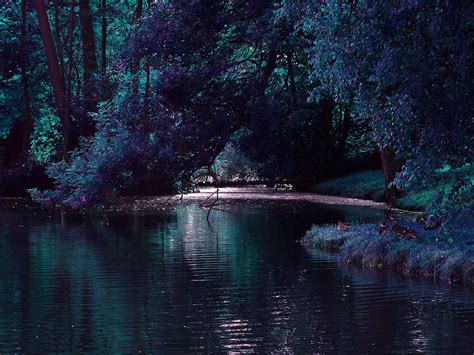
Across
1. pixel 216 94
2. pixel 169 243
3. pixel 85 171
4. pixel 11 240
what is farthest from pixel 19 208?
pixel 169 243

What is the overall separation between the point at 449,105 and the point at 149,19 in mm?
17123

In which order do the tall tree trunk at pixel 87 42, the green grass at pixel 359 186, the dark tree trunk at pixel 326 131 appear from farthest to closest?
the tall tree trunk at pixel 87 42 < the dark tree trunk at pixel 326 131 < the green grass at pixel 359 186

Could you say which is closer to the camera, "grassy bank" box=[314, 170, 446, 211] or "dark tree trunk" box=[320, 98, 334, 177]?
"grassy bank" box=[314, 170, 446, 211]

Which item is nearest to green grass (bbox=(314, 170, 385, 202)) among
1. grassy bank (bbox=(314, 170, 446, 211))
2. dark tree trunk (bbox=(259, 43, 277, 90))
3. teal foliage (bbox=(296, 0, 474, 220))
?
grassy bank (bbox=(314, 170, 446, 211))

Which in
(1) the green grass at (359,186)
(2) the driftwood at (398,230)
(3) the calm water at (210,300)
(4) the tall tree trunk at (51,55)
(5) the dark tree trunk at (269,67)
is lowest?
(3) the calm water at (210,300)

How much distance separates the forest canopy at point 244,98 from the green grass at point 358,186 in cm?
74

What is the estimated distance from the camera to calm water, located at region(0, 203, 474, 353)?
11.0 meters

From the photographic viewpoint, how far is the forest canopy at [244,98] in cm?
1413

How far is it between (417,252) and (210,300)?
13.4 ft

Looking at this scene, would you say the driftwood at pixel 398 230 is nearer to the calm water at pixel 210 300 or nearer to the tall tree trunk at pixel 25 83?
the calm water at pixel 210 300

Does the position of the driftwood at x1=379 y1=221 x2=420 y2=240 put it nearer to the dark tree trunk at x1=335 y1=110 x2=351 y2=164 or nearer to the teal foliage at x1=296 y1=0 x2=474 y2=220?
the teal foliage at x1=296 y1=0 x2=474 y2=220

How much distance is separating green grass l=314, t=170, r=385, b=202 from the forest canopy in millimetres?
736

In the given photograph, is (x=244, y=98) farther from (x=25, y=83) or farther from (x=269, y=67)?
(x=25, y=83)

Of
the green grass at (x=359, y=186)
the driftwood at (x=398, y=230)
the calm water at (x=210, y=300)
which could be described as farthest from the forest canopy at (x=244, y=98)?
the calm water at (x=210, y=300)
